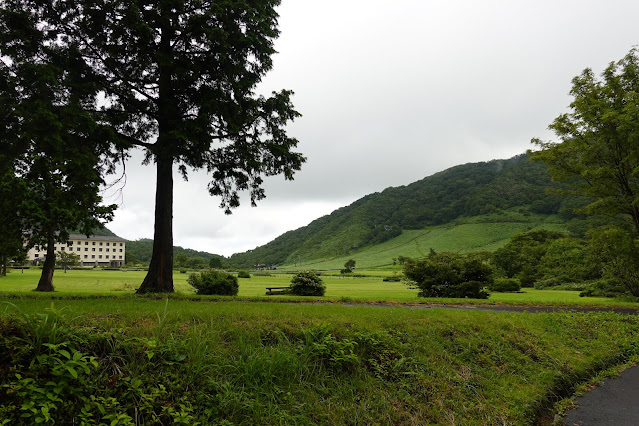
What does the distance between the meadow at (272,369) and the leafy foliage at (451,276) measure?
12.2 meters

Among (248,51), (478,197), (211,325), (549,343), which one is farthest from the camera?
(478,197)

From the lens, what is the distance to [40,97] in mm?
11508

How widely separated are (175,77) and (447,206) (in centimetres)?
17218

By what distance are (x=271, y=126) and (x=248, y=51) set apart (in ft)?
11.3

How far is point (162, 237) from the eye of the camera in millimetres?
15305

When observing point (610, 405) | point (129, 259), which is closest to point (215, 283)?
point (610, 405)

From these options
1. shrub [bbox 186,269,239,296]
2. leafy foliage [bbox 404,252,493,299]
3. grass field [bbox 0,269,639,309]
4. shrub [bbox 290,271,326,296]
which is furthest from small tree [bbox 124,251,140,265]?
leafy foliage [bbox 404,252,493,299]

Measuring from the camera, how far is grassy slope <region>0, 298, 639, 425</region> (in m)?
4.50

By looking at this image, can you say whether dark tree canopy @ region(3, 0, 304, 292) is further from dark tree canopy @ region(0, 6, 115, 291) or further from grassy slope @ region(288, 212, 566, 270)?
grassy slope @ region(288, 212, 566, 270)

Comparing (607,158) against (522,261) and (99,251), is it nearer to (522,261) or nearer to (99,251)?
(522,261)

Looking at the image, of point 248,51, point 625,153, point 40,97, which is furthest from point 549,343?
point 625,153

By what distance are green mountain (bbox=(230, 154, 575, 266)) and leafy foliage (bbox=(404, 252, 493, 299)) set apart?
399ft

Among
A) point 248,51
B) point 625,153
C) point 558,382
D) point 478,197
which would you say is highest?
point 478,197

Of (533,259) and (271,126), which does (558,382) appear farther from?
(533,259)
